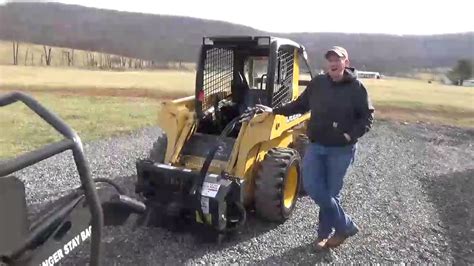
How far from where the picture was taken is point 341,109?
5352 mm

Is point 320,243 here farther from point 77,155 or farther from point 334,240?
point 77,155

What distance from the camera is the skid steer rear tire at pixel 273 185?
6.20 metres

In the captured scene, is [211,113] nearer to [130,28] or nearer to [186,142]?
[186,142]

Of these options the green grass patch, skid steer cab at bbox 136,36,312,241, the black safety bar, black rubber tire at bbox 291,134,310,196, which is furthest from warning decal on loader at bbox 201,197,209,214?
the green grass patch

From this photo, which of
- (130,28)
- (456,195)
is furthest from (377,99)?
(130,28)

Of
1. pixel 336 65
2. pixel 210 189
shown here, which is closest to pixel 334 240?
pixel 210 189

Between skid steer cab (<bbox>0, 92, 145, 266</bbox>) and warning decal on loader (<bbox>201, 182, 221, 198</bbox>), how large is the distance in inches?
101

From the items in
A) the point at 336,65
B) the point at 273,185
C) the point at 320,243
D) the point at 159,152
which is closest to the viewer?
the point at 336,65

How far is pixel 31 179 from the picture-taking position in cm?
827

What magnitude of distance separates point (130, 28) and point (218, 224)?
95.9 m

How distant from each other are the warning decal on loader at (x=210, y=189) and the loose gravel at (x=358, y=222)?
0.58 m

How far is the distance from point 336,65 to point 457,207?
3.71 metres

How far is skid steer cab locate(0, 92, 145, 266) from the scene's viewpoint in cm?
245

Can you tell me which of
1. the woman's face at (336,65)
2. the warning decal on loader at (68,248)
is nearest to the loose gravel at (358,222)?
the warning decal on loader at (68,248)
